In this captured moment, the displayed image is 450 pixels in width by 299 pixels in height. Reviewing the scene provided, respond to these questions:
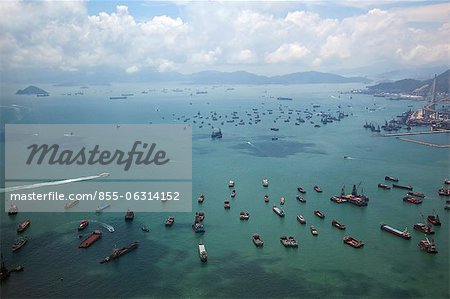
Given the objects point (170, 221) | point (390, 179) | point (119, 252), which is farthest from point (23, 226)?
point (390, 179)

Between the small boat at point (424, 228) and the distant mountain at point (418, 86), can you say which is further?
the distant mountain at point (418, 86)

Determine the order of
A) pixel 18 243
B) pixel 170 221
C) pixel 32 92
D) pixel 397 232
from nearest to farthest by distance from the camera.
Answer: pixel 18 243, pixel 397 232, pixel 170 221, pixel 32 92

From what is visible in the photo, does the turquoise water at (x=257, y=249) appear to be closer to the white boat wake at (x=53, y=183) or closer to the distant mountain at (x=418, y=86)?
the white boat wake at (x=53, y=183)

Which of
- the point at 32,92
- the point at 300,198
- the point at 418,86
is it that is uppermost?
the point at 418,86

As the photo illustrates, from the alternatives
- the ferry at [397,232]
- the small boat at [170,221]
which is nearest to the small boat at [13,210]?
the small boat at [170,221]

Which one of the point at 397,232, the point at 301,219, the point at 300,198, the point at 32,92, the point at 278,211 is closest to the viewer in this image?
the point at 397,232

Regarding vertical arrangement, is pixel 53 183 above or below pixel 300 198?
above

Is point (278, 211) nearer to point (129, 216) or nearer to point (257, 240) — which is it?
point (257, 240)
